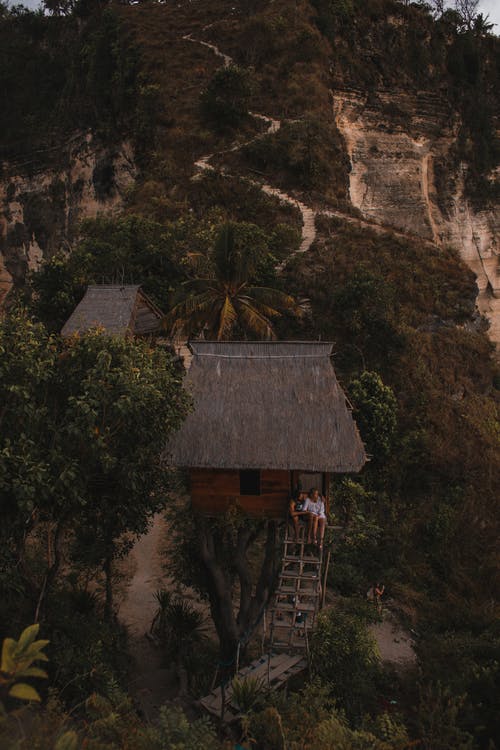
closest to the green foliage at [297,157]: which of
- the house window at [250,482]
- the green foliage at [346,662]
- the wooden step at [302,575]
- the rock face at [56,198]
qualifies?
the rock face at [56,198]

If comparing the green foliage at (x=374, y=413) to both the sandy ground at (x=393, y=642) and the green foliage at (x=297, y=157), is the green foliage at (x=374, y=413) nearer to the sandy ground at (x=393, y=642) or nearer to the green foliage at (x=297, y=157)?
the sandy ground at (x=393, y=642)

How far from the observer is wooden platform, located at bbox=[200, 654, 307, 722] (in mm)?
11219

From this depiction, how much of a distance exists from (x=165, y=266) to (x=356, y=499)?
15.9 m

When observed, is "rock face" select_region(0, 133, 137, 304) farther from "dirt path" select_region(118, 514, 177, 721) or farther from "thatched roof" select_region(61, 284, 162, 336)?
"dirt path" select_region(118, 514, 177, 721)

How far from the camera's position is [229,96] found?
4253 cm

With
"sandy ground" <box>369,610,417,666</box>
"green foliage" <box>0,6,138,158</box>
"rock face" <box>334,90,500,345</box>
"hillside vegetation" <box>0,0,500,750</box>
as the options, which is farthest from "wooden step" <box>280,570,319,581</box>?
"green foliage" <box>0,6,138,158</box>

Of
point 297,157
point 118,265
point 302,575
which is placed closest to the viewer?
point 302,575

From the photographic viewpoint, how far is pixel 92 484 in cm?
1176

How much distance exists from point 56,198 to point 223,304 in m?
34.6

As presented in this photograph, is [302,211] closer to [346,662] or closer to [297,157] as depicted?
[297,157]

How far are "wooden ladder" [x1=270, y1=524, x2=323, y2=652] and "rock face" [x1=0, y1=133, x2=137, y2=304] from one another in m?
37.1

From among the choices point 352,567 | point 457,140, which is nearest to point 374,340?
point 352,567

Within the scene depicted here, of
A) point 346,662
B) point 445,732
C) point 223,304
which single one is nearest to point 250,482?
point 346,662

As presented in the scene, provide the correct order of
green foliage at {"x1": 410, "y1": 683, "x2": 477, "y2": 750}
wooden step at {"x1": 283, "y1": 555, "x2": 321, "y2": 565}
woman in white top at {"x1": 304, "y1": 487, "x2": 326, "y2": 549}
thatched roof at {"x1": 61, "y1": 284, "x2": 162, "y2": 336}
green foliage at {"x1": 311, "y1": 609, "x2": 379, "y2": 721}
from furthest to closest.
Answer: thatched roof at {"x1": 61, "y1": 284, "x2": 162, "y2": 336} < woman in white top at {"x1": 304, "y1": 487, "x2": 326, "y2": 549} < wooden step at {"x1": 283, "y1": 555, "x2": 321, "y2": 565} < green foliage at {"x1": 311, "y1": 609, "x2": 379, "y2": 721} < green foliage at {"x1": 410, "y1": 683, "x2": 477, "y2": 750}
